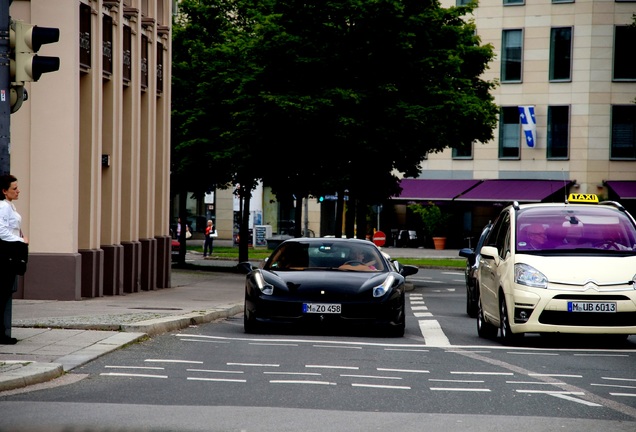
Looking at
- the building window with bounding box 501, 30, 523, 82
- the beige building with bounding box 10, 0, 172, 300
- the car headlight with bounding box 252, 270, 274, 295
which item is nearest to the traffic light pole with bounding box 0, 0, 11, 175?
the car headlight with bounding box 252, 270, 274, 295

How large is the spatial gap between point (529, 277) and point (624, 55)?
51.9m

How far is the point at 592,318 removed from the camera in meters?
14.6

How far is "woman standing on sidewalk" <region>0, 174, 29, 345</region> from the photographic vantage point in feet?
41.4

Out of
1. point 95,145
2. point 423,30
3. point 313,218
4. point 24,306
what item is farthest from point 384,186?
point 313,218

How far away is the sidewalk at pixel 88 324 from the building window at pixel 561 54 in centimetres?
4148

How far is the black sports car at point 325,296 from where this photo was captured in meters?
16.0


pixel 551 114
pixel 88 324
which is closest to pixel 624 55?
pixel 551 114

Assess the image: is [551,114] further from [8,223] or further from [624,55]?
→ [8,223]

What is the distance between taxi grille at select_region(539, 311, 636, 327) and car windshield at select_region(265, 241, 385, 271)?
119 inches

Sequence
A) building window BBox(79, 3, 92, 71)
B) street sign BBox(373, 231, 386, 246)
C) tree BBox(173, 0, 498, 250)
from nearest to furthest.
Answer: building window BBox(79, 3, 92, 71) → tree BBox(173, 0, 498, 250) → street sign BBox(373, 231, 386, 246)

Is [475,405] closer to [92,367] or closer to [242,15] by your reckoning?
[92,367]

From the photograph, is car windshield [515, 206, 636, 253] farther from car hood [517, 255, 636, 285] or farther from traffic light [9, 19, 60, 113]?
traffic light [9, 19, 60, 113]

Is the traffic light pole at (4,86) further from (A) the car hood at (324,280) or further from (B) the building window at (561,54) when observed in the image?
(B) the building window at (561,54)

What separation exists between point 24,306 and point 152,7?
13052 millimetres
